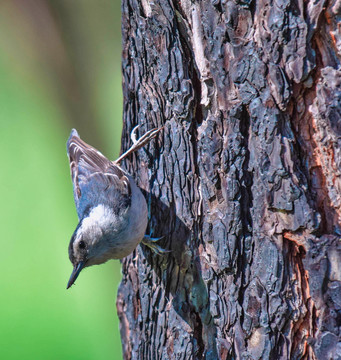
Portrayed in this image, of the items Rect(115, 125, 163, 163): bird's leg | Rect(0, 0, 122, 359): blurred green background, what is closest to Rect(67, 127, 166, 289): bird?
Rect(115, 125, 163, 163): bird's leg

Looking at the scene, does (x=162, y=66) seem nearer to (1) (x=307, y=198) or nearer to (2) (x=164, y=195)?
(2) (x=164, y=195)

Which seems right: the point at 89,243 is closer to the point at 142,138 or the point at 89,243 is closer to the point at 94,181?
the point at 94,181

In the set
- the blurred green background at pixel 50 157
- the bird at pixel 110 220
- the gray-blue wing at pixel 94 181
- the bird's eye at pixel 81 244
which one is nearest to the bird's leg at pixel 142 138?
the bird at pixel 110 220

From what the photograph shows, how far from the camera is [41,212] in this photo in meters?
4.23

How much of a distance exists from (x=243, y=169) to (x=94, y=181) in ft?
4.14

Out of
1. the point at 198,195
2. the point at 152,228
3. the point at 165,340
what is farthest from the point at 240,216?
the point at 165,340

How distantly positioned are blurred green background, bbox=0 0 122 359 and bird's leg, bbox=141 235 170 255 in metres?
1.74

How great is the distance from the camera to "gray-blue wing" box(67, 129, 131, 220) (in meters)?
2.63

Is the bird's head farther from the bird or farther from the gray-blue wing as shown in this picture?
the gray-blue wing

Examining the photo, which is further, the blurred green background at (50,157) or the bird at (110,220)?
the blurred green background at (50,157)

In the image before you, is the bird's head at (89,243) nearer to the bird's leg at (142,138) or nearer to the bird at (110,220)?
the bird at (110,220)

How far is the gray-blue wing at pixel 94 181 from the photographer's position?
2.63 m

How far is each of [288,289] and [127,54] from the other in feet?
4.63

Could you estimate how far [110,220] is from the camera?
259cm
